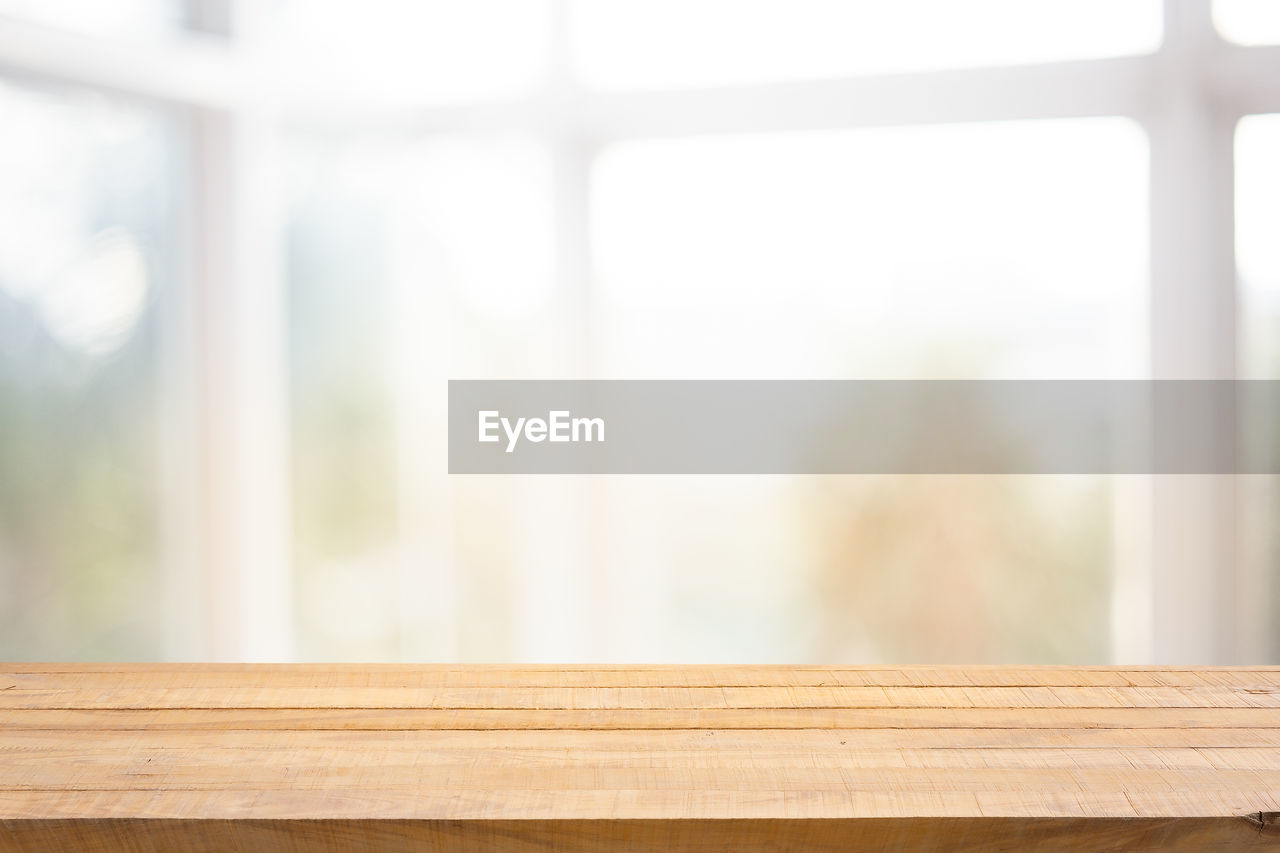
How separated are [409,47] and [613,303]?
623mm

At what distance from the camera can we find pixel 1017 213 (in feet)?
6.06

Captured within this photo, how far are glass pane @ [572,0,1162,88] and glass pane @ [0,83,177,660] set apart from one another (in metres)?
0.86

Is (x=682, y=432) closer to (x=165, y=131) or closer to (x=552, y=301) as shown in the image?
(x=552, y=301)

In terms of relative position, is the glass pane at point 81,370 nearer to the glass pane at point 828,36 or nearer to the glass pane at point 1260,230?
the glass pane at point 828,36

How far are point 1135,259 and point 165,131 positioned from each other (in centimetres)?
179

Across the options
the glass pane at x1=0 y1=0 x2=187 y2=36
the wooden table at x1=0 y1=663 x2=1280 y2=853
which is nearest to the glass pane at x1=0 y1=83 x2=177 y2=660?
the glass pane at x1=0 y1=0 x2=187 y2=36

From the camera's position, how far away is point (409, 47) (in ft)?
6.28

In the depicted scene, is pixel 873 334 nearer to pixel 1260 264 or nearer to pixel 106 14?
pixel 1260 264

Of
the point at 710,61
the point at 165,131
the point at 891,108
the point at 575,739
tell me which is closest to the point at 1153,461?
the point at 891,108

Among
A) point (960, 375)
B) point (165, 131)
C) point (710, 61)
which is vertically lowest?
point (960, 375)

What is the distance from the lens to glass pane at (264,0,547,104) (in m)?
1.90

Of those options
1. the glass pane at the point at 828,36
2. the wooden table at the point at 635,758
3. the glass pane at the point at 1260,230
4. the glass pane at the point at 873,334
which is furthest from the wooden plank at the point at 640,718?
the glass pane at the point at 828,36

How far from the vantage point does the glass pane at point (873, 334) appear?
185 centimetres

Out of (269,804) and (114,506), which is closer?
(269,804)
